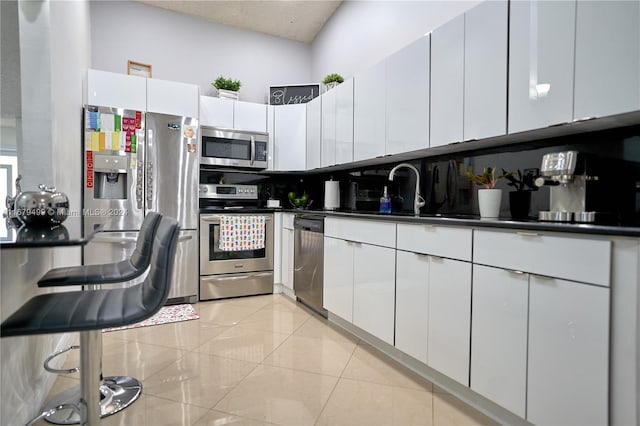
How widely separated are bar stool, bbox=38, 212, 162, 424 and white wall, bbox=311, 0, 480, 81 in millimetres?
2451

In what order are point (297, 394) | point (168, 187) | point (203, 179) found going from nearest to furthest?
1. point (297, 394)
2. point (168, 187)
3. point (203, 179)

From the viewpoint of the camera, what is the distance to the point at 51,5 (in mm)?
1969

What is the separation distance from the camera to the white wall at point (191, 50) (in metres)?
3.62

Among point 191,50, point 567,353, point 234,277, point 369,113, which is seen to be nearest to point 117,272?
point 234,277

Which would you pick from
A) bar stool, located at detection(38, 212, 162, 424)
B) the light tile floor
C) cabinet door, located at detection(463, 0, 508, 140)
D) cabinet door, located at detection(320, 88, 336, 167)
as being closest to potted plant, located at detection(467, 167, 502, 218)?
cabinet door, located at detection(463, 0, 508, 140)

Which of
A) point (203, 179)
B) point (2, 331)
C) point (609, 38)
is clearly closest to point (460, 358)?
point (609, 38)

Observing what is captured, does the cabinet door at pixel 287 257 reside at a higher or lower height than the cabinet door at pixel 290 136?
lower

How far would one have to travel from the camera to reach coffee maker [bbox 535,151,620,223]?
152cm

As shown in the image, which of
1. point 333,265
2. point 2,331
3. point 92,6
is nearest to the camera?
point 2,331

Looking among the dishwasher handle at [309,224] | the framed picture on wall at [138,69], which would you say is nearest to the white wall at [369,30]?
the dishwasher handle at [309,224]

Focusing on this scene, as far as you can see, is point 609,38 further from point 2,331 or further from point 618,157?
point 2,331

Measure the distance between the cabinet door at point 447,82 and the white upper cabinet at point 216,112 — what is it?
92.3 inches

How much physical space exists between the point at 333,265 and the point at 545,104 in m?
1.78

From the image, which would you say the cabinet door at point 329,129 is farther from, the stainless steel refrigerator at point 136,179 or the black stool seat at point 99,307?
the black stool seat at point 99,307
